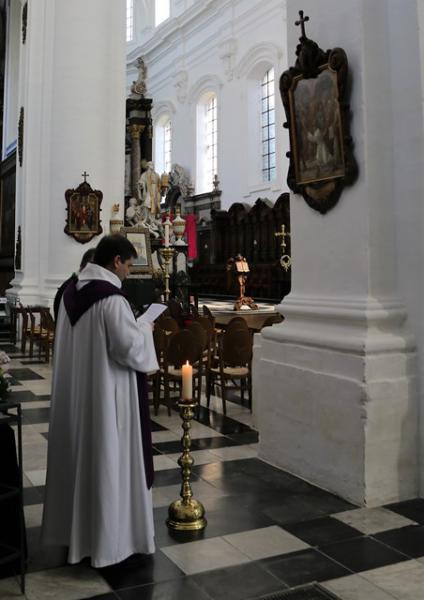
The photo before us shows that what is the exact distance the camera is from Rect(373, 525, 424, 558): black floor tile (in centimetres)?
328

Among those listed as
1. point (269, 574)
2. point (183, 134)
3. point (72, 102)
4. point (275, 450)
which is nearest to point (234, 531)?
point (269, 574)

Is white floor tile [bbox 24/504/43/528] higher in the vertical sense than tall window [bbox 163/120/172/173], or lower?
lower

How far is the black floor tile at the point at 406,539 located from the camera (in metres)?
3.28

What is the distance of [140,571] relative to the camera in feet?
9.99

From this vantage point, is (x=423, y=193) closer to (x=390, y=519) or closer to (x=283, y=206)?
(x=390, y=519)

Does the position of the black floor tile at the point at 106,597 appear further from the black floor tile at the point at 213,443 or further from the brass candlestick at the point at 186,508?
the black floor tile at the point at 213,443

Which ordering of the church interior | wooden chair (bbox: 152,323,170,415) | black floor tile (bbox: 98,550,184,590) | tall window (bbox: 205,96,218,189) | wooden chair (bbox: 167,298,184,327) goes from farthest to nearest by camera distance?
tall window (bbox: 205,96,218,189), wooden chair (bbox: 167,298,184,327), wooden chair (bbox: 152,323,170,415), the church interior, black floor tile (bbox: 98,550,184,590)

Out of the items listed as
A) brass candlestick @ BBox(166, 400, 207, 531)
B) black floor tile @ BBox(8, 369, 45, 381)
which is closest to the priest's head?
brass candlestick @ BBox(166, 400, 207, 531)

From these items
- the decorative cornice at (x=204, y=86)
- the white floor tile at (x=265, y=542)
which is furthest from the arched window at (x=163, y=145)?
the white floor tile at (x=265, y=542)

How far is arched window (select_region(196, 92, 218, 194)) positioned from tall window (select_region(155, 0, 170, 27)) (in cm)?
551

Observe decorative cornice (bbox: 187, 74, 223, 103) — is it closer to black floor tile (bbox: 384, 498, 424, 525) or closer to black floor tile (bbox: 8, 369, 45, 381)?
black floor tile (bbox: 8, 369, 45, 381)

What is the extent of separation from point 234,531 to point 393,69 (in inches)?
123

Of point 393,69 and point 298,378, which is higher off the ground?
point 393,69

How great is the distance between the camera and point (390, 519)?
12.2 ft
